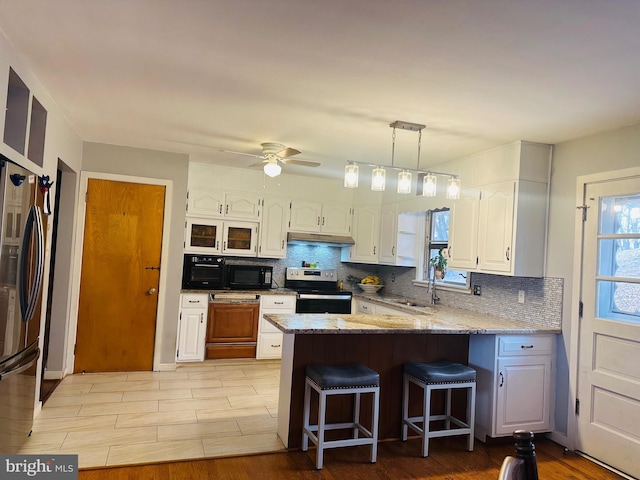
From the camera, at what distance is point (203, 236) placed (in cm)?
544

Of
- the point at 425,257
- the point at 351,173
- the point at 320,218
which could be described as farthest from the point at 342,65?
the point at 320,218

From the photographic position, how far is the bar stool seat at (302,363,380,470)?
281 centimetres

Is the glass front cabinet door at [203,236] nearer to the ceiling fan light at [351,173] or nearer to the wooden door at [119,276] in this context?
the wooden door at [119,276]

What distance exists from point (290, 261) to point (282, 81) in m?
3.69

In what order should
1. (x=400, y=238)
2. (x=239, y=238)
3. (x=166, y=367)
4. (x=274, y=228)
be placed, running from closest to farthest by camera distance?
1. (x=166, y=367)
2. (x=400, y=238)
3. (x=239, y=238)
4. (x=274, y=228)

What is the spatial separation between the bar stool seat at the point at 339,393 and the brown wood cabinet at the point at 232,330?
7.86 ft

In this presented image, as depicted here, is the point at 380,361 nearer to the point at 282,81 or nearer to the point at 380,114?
the point at 380,114

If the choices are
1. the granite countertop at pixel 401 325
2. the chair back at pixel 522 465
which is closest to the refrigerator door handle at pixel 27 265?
the granite countertop at pixel 401 325

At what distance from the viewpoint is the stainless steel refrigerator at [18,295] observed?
235 centimetres

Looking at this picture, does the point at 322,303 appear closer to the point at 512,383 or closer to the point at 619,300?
the point at 512,383

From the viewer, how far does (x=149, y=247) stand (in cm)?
473

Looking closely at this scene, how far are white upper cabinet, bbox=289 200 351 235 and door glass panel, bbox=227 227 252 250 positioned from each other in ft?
1.90

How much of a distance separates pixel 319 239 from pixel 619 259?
11.4ft

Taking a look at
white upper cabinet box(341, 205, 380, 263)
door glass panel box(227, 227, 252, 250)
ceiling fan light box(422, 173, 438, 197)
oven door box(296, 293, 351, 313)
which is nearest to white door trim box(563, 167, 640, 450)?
ceiling fan light box(422, 173, 438, 197)
